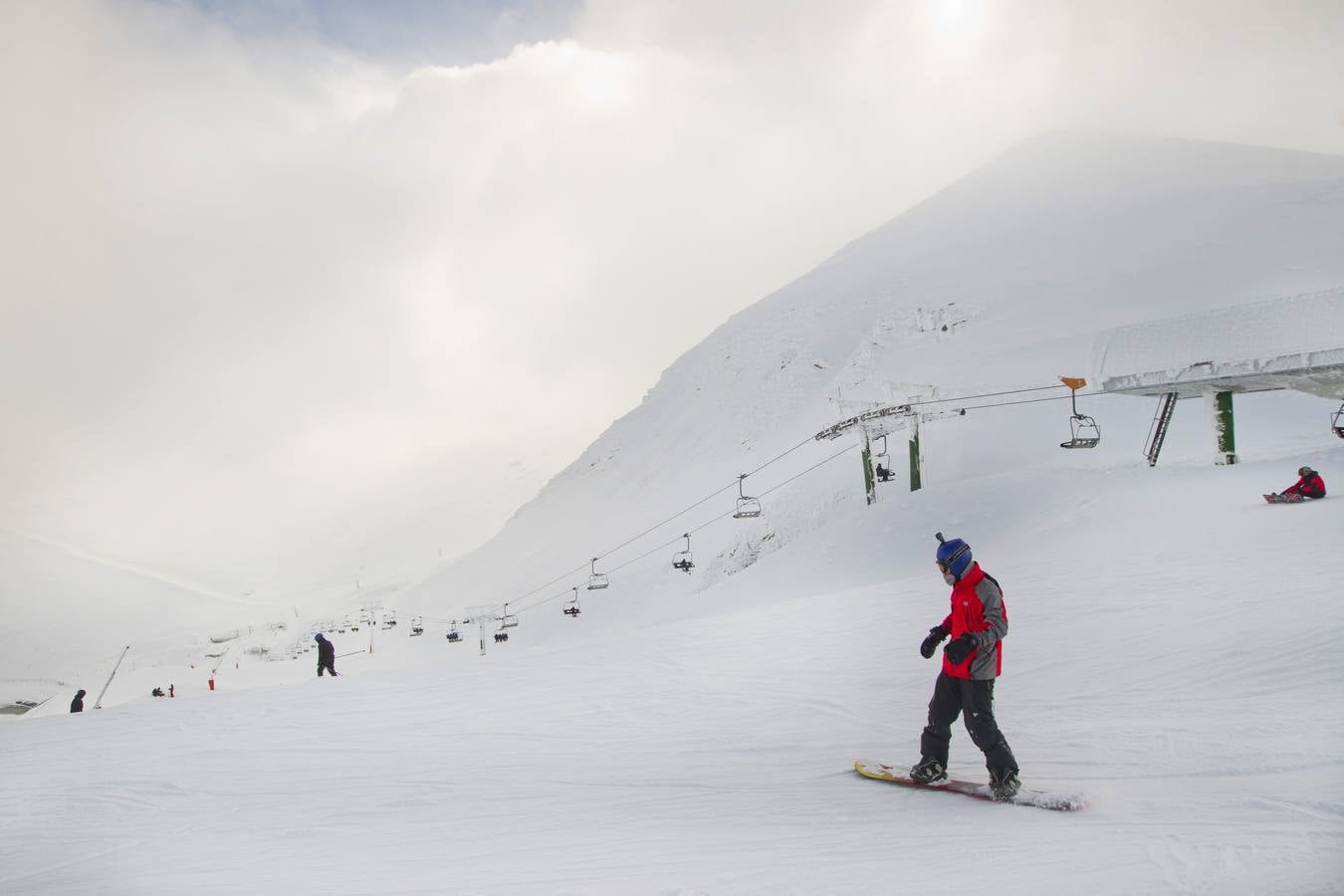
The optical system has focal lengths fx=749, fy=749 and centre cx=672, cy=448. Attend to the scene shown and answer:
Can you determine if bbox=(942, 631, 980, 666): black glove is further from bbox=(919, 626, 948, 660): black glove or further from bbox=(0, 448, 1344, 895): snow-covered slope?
bbox=(0, 448, 1344, 895): snow-covered slope

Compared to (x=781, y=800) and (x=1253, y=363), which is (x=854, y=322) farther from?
(x=781, y=800)

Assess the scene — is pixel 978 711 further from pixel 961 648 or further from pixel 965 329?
pixel 965 329

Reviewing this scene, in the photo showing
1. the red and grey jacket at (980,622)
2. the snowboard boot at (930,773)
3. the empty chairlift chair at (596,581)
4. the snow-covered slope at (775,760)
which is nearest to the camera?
the snow-covered slope at (775,760)

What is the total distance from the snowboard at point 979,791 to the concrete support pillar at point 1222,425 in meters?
19.9

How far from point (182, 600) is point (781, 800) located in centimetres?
12479

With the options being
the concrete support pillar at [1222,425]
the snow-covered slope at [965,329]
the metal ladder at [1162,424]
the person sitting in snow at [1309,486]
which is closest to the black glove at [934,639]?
the person sitting in snow at [1309,486]

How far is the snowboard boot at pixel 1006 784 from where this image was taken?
17.9 ft

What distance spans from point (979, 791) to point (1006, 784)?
236 millimetres

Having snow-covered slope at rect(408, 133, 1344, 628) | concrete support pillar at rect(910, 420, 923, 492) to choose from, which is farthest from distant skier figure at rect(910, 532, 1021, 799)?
snow-covered slope at rect(408, 133, 1344, 628)

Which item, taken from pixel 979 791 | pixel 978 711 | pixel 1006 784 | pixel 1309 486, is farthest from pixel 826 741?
pixel 1309 486

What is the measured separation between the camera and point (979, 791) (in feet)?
18.4

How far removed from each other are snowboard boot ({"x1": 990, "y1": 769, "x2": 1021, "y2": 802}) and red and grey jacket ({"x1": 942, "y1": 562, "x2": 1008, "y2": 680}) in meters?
0.74

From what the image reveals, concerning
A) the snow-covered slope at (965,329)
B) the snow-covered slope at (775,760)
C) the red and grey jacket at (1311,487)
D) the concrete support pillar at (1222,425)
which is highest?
the snow-covered slope at (965,329)

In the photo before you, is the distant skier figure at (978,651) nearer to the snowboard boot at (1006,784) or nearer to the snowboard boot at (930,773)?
the snowboard boot at (1006,784)
